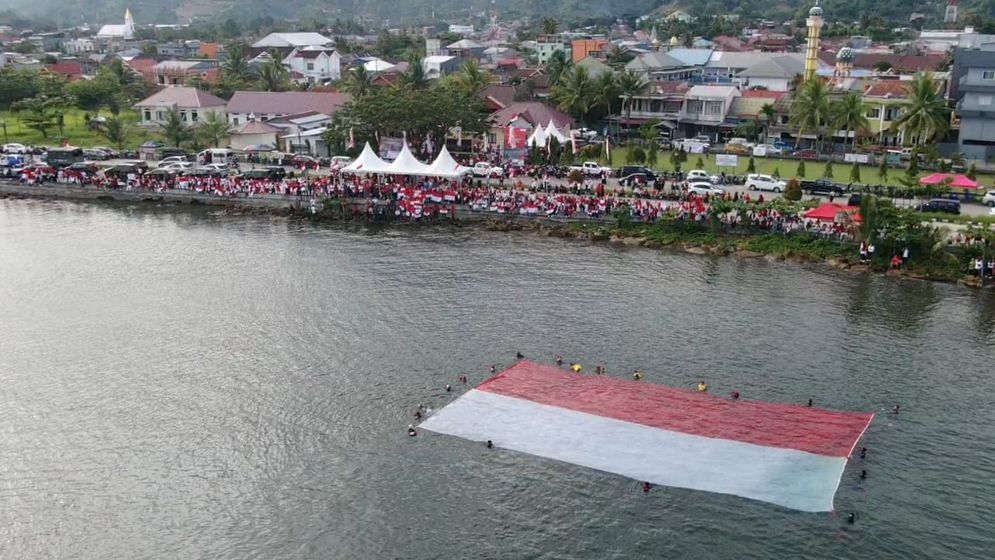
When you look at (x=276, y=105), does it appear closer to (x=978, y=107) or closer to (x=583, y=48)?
(x=978, y=107)

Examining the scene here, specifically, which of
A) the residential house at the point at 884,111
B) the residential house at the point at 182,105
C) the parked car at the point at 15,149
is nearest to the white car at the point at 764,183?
the residential house at the point at 884,111

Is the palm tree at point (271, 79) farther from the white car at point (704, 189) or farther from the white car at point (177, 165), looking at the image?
the white car at point (704, 189)

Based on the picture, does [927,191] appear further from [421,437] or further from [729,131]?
[421,437]

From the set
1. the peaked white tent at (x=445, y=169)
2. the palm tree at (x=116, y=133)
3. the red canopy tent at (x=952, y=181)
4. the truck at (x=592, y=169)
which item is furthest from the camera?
the palm tree at (x=116, y=133)

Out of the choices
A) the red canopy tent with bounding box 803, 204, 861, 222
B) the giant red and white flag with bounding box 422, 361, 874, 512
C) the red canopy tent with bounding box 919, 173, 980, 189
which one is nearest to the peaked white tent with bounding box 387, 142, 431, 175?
the red canopy tent with bounding box 803, 204, 861, 222

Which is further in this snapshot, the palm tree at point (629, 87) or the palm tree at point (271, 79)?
the palm tree at point (271, 79)

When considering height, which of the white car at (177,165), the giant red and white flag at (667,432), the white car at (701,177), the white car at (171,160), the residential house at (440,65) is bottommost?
the giant red and white flag at (667,432)
